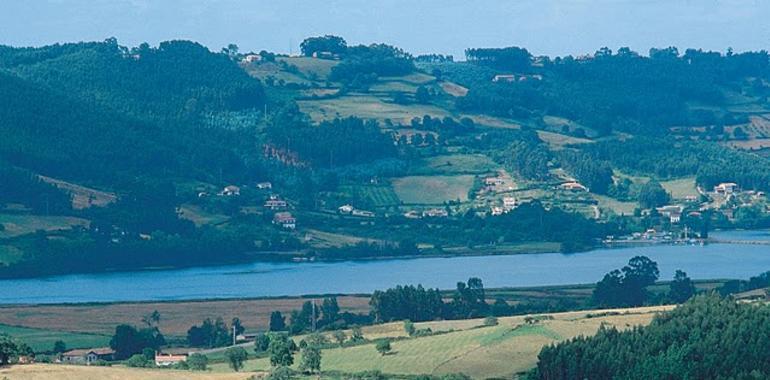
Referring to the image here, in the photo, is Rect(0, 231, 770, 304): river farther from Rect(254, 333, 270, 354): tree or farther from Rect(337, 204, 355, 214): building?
Rect(254, 333, 270, 354): tree

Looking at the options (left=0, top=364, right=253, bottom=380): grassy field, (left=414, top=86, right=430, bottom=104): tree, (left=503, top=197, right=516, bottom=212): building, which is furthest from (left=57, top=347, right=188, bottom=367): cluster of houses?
(left=414, top=86, right=430, bottom=104): tree

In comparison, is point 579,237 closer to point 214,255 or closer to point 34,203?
point 214,255

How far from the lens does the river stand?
106062mm

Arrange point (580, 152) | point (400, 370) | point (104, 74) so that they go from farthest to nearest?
point (104, 74) < point (580, 152) < point (400, 370)

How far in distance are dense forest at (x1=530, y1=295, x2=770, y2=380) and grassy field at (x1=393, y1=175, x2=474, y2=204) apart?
7211cm

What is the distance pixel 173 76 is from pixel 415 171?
30.6 metres

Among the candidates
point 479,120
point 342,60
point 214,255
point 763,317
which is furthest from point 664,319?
point 342,60

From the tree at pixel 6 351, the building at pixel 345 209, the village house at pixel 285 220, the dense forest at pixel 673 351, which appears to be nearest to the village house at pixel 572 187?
the building at pixel 345 209

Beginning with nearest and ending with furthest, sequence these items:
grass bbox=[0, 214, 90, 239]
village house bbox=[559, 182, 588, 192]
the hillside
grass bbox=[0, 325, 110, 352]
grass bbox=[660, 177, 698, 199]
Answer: grass bbox=[0, 325, 110, 352] < grass bbox=[0, 214, 90, 239] < the hillside < village house bbox=[559, 182, 588, 192] < grass bbox=[660, 177, 698, 199]

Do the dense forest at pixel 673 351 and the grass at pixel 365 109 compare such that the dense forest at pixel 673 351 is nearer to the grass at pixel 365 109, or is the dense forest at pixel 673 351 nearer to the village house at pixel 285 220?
the village house at pixel 285 220

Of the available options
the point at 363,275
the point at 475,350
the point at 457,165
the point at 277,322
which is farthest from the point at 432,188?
the point at 475,350

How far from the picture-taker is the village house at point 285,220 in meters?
133

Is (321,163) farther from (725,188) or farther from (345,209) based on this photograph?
(725,188)

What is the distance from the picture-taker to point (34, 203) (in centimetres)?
12581
